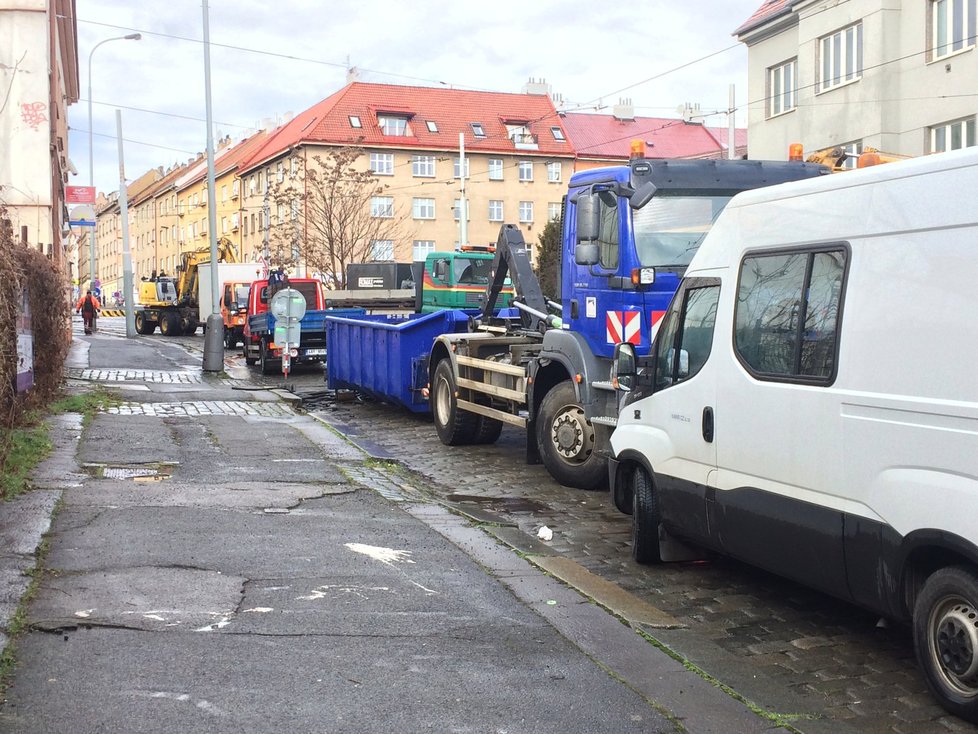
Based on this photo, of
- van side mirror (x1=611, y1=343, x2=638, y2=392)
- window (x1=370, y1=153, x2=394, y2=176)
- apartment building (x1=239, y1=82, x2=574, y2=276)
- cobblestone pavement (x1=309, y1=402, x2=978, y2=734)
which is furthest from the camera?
window (x1=370, y1=153, x2=394, y2=176)

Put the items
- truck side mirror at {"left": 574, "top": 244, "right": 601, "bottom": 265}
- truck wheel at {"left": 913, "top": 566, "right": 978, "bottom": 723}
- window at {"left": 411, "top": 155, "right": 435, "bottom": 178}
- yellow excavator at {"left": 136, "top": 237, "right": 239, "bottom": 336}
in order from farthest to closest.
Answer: window at {"left": 411, "top": 155, "right": 435, "bottom": 178}, yellow excavator at {"left": 136, "top": 237, "right": 239, "bottom": 336}, truck side mirror at {"left": 574, "top": 244, "right": 601, "bottom": 265}, truck wheel at {"left": 913, "top": 566, "right": 978, "bottom": 723}

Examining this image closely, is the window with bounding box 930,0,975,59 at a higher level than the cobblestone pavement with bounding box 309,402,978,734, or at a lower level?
higher

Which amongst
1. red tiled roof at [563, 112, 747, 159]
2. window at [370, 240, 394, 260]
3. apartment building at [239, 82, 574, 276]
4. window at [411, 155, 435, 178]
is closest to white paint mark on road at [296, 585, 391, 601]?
window at [370, 240, 394, 260]

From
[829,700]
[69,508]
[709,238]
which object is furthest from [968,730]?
[69,508]

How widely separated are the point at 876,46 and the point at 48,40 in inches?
746

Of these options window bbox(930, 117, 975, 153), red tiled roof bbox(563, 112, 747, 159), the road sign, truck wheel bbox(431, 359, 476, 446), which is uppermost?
red tiled roof bbox(563, 112, 747, 159)

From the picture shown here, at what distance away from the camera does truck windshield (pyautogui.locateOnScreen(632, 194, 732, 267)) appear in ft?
31.8

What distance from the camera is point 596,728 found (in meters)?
4.54

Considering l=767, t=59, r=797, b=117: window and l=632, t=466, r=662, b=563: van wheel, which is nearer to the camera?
l=632, t=466, r=662, b=563: van wheel

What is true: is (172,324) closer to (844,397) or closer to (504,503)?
(504,503)

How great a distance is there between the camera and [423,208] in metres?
70.2

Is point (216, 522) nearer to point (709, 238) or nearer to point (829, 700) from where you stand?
point (709, 238)

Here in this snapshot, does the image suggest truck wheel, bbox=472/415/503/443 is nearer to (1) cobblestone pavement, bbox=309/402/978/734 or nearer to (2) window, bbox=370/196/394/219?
(1) cobblestone pavement, bbox=309/402/978/734

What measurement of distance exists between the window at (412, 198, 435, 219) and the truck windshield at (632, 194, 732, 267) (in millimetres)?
60805
